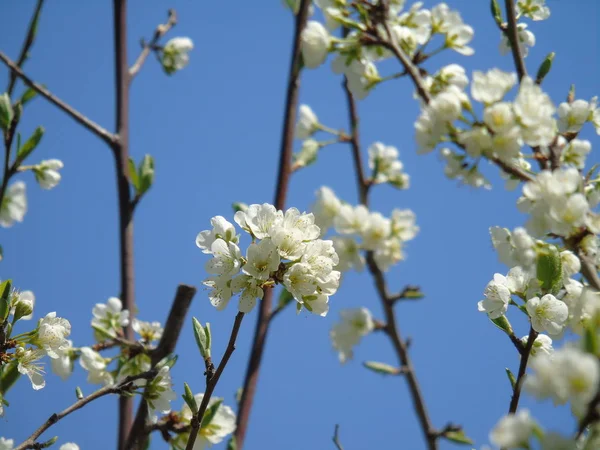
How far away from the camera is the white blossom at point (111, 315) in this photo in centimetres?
202

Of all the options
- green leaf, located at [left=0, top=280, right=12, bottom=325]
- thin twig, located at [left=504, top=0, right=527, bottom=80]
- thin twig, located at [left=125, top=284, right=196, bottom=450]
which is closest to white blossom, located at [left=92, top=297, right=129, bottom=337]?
thin twig, located at [left=125, top=284, right=196, bottom=450]

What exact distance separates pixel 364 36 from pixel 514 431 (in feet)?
4.80

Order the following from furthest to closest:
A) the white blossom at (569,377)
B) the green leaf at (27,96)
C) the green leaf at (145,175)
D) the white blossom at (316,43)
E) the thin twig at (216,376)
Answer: the green leaf at (27,96) → the green leaf at (145,175) → the white blossom at (316,43) → the thin twig at (216,376) → the white blossom at (569,377)

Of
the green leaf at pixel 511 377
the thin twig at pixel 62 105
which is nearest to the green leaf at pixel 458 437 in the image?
the green leaf at pixel 511 377

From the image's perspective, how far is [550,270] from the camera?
4.28 feet

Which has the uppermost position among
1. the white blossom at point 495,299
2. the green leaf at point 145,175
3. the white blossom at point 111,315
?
the green leaf at point 145,175

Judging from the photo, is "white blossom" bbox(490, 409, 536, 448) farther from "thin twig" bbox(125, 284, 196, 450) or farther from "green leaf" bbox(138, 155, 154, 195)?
"green leaf" bbox(138, 155, 154, 195)

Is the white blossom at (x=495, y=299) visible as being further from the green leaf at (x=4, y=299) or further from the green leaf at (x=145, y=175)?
the green leaf at (x=145, y=175)

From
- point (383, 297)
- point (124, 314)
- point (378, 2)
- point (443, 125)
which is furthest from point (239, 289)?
point (383, 297)

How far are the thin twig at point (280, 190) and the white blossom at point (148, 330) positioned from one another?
1.17 ft

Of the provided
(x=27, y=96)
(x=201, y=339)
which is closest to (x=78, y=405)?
(x=201, y=339)

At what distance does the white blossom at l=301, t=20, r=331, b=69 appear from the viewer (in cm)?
195

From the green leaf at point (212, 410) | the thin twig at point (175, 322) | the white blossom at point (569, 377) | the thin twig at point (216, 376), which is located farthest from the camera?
the thin twig at point (175, 322)

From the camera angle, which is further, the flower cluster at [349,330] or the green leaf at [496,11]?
the flower cluster at [349,330]
